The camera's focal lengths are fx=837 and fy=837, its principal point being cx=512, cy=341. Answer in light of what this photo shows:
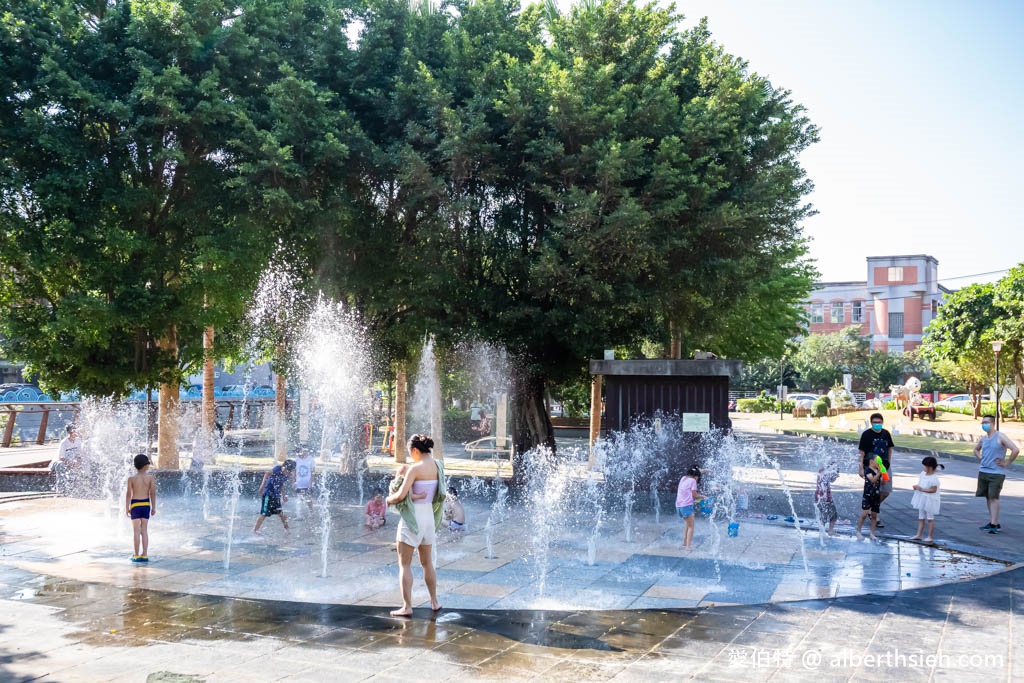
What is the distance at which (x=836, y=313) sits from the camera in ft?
263

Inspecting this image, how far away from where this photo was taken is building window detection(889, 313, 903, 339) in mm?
72562

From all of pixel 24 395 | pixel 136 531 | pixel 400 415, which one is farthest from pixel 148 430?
pixel 24 395

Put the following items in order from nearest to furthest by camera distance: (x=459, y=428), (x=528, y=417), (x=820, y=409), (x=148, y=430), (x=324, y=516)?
(x=324, y=516)
(x=528, y=417)
(x=148, y=430)
(x=459, y=428)
(x=820, y=409)

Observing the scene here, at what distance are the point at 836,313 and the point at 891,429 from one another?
43.1 metres

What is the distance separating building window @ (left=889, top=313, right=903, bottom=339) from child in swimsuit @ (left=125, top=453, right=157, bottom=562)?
239 feet

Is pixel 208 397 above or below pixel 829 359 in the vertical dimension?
below

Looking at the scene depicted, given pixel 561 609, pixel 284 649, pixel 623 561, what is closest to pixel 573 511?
pixel 623 561

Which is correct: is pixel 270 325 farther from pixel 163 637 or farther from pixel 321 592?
pixel 163 637

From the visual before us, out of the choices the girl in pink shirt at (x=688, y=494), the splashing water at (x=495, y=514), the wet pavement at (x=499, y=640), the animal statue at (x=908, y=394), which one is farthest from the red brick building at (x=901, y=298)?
the wet pavement at (x=499, y=640)

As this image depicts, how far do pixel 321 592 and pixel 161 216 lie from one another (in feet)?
34.3

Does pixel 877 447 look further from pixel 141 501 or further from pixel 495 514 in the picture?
pixel 141 501

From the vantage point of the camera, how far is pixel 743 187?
58.1ft

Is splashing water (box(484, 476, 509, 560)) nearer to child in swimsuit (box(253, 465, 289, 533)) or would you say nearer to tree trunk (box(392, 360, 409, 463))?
child in swimsuit (box(253, 465, 289, 533))

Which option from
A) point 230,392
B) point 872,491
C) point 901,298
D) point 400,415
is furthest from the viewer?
point 901,298
